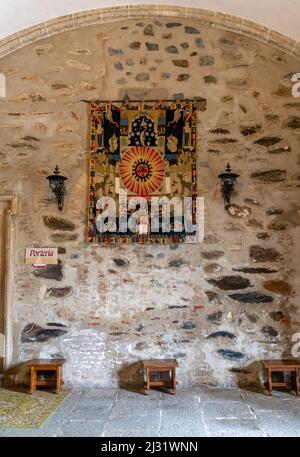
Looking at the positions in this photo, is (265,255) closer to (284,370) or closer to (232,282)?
(232,282)

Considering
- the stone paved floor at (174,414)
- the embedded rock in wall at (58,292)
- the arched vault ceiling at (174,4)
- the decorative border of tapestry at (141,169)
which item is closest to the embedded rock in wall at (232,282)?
the decorative border of tapestry at (141,169)

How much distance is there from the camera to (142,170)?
4.35 m

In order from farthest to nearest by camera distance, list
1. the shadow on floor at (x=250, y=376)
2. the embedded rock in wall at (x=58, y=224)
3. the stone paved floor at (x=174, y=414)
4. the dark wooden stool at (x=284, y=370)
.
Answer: the embedded rock in wall at (x=58, y=224) → the shadow on floor at (x=250, y=376) → the dark wooden stool at (x=284, y=370) → the stone paved floor at (x=174, y=414)

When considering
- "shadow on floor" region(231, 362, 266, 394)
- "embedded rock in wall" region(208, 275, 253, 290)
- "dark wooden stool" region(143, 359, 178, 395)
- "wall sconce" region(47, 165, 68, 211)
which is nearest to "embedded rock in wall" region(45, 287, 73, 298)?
"wall sconce" region(47, 165, 68, 211)

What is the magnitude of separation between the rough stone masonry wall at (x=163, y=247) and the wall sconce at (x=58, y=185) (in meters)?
0.09

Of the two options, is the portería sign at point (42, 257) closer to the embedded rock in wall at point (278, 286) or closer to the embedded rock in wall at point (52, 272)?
the embedded rock in wall at point (52, 272)

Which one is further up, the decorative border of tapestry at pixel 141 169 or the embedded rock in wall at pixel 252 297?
the decorative border of tapestry at pixel 141 169

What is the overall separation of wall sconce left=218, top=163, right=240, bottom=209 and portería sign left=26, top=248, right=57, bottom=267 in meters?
1.85

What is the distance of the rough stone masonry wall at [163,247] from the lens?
4.18 meters

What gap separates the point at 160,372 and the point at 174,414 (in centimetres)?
79

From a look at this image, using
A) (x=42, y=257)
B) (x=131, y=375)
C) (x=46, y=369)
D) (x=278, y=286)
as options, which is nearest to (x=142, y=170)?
(x=42, y=257)

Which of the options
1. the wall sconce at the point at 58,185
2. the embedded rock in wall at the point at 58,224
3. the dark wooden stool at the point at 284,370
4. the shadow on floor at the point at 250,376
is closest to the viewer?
the dark wooden stool at the point at 284,370

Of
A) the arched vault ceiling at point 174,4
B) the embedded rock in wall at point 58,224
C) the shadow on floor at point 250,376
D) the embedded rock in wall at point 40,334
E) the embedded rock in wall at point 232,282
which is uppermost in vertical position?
the arched vault ceiling at point 174,4

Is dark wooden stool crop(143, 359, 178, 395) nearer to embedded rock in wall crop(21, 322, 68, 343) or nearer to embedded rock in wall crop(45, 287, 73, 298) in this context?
embedded rock in wall crop(21, 322, 68, 343)
